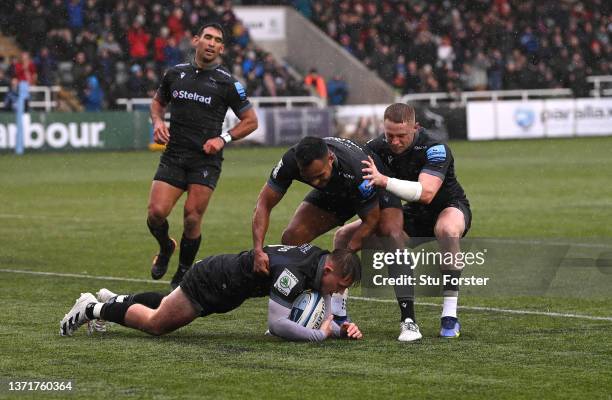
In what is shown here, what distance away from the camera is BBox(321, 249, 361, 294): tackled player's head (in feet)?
27.7

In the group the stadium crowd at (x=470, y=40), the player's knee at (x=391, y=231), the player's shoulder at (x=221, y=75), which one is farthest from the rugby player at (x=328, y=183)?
the stadium crowd at (x=470, y=40)

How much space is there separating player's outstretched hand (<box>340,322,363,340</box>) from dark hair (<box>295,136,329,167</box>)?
3.82 feet

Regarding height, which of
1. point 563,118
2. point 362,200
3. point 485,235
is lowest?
point 563,118

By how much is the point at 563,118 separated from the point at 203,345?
3026cm

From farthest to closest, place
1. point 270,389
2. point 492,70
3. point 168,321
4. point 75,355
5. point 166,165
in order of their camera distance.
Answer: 1. point 492,70
2. point 166,165
3. point 168,321
4. point 75,355
5. point 270,389

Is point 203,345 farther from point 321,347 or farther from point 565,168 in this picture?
point 565,168

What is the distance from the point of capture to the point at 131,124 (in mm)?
33375

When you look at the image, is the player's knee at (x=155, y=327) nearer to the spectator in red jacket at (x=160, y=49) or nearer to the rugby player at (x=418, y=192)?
the rugby player at (x=418, y=192)

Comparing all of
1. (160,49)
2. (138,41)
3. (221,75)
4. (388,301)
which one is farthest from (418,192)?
(138,41)

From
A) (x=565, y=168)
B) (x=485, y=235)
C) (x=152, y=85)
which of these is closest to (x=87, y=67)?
(x=152, y=85)

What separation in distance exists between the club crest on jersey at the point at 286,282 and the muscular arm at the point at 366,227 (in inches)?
28.8

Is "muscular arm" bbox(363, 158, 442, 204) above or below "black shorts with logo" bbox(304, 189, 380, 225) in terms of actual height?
above

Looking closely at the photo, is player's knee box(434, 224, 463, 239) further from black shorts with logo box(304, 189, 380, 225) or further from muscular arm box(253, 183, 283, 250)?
muscular arm box(253, 183, 283, 250)

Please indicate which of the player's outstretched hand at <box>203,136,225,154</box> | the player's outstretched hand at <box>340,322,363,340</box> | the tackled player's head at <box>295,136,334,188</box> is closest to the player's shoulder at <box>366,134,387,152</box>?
the tackled player's head at <box>295,136,334,188</box>
